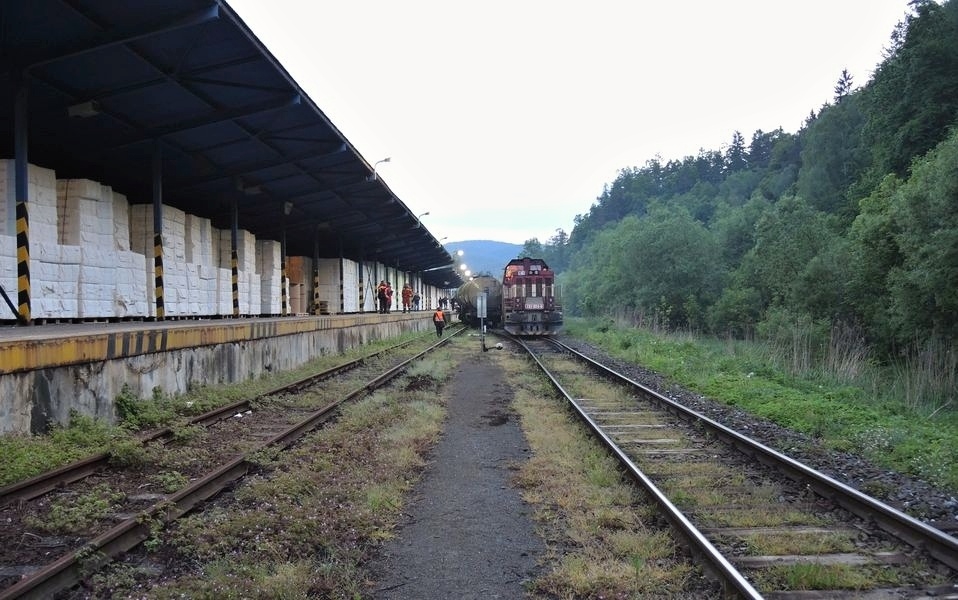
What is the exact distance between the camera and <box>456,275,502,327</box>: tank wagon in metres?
39.9

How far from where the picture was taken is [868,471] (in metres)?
6.89

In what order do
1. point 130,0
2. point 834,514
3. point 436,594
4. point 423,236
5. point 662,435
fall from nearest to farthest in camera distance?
point 436,594 → point 834,514 → point 662,435 → point 130,0 → point 423,236

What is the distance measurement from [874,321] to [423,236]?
84.4 ft

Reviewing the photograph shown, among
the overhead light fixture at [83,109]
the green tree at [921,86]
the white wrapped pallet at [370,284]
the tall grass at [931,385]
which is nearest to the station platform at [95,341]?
the overhead light fixture at [83,109]

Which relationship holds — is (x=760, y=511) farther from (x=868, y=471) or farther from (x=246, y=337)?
(x=246, y=337)

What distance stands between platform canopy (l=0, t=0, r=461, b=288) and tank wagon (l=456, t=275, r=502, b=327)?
15505 millimetres

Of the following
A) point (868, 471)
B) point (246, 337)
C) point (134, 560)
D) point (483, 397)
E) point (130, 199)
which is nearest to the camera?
point (134, 560)

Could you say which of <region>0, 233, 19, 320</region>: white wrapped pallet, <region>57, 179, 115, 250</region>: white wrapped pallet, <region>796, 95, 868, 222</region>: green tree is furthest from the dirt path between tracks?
<region>796, 95, 868, 222</region>: green tree

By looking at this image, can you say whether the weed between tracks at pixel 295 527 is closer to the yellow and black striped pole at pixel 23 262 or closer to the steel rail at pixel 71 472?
the steel rail at pixel 71 472

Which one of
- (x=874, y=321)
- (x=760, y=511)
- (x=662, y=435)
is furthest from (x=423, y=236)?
(x=760, y=511)

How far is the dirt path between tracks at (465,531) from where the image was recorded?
439 centimetres

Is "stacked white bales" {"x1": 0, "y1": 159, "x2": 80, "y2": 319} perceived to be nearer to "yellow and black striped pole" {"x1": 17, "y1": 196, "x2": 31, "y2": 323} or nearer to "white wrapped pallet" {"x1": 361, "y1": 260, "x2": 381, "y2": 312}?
"yellow and black striped pole" {"x1": 17, "y1": 196, "x2": 31, "y2": 323}

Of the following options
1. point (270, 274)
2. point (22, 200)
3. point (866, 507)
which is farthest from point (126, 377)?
point (270, 274)

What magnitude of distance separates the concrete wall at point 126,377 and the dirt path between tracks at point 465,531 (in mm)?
4610
